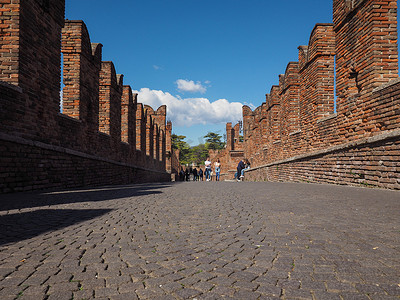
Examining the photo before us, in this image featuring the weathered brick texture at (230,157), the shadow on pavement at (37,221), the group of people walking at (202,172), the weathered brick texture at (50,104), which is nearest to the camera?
the shadow on pavement at (37,221)

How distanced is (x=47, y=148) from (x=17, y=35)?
301 cm

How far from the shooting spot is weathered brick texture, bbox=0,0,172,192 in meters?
7.04

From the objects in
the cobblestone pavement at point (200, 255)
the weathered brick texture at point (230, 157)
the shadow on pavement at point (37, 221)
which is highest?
the weathered brick texture at point (230, 157)

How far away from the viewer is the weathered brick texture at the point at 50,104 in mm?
7043

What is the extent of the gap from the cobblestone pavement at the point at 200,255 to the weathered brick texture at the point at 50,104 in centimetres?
313

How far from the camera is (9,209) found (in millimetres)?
4578

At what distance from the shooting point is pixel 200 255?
253 cm

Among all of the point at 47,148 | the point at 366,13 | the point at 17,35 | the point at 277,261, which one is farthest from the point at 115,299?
the point at 366,13

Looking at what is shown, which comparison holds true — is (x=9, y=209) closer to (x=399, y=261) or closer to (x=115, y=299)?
(x=115, y=299)

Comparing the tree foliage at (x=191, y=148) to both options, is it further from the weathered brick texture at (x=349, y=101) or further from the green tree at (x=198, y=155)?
the weathered brick texture at (x=349, y=101)

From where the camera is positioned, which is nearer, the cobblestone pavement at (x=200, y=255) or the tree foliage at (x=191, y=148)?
the cobblestone pavement at (x=200, y=255)

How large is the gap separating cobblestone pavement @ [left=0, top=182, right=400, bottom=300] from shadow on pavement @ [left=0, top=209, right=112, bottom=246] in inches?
0.5

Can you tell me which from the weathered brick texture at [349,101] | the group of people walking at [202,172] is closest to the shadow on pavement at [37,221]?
the weathered brick texture at [349,101]

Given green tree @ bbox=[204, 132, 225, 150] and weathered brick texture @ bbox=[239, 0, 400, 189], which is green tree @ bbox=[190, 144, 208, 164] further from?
weathered brick texture @ bbox=[239, 0, 400, 189]
